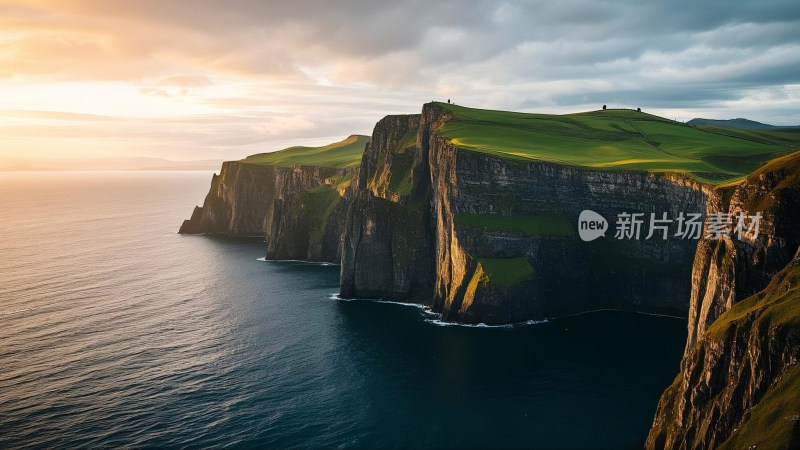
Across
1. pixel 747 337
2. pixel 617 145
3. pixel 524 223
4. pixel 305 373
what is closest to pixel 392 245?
pixel 524 223

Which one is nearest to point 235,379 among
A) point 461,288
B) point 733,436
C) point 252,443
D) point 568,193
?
point 252,443

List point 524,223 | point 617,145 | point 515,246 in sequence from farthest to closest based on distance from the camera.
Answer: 1. point 617,145
2. point 524,223
3. point 515,246

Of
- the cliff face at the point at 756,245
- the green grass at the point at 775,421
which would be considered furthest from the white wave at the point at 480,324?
the green grass at the point at 775,421

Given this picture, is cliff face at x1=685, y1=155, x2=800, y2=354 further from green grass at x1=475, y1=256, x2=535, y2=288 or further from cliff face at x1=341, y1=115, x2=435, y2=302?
cliff face at x1=341, y1=115, x2=435, y2=302

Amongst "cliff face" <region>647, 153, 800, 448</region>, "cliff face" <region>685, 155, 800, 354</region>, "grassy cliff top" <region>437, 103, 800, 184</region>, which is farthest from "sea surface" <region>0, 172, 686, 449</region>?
"grassy cliff top" <region>437, 103, 800, 184</region>

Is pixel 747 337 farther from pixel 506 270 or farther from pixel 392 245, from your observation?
pixel 392 245

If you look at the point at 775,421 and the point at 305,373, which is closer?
the point at 775,421

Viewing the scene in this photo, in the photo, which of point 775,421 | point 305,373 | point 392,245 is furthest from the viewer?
point 392,245
